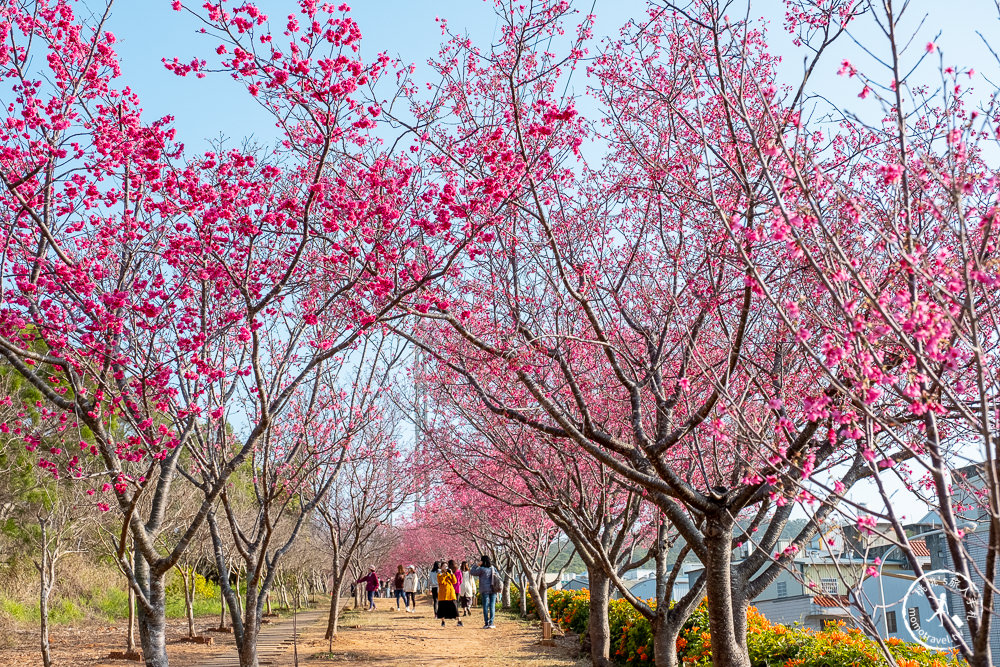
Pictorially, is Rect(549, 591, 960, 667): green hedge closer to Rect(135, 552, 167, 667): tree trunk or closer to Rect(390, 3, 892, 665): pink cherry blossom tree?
Rect(390, 3, 892, 665): pink cherry blossom tree

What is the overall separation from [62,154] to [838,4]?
204 inches

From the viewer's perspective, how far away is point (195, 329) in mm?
7586

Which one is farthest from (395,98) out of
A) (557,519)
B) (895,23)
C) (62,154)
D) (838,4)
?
(557,519)

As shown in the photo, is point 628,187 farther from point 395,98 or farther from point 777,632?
point 777,632

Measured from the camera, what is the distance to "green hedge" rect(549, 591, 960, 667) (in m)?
7.61

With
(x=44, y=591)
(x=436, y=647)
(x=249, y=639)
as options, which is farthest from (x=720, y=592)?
(x=44, y=591)

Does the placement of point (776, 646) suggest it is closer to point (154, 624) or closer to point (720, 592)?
point (720, 592)

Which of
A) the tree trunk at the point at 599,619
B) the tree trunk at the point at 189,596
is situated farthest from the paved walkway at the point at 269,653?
the tree trunk at the point at 599,619

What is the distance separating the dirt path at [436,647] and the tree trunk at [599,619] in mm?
1211

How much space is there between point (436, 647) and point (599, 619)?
4.36 meters

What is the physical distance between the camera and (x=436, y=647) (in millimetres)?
14906

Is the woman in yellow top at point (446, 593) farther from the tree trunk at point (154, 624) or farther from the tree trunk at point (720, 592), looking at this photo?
the tree trunk at point (720, 592)

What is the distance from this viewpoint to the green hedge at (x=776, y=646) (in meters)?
7.61

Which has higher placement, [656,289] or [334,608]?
[656,289]
